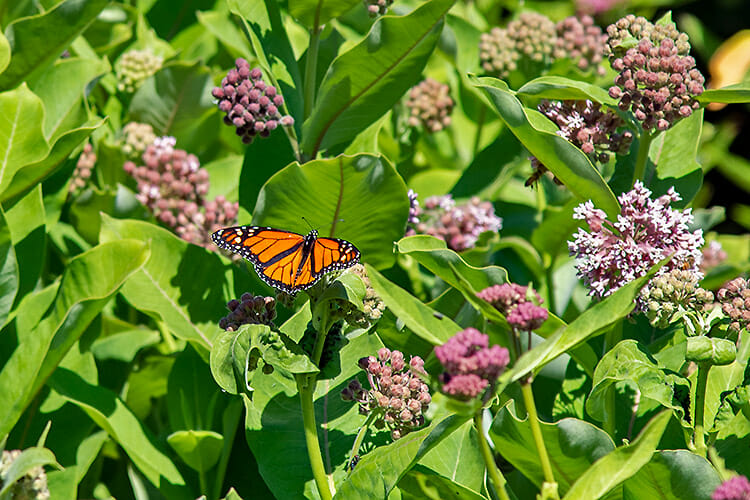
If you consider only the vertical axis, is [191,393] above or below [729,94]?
below

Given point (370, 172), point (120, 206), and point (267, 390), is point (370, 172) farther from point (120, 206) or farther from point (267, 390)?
point (120, 206)

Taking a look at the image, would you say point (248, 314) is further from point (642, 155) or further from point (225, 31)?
point (225, 31)

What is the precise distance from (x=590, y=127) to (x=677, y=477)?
808 millimetres

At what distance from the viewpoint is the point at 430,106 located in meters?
2.96

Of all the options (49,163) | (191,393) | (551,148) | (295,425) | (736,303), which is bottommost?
(191,393)

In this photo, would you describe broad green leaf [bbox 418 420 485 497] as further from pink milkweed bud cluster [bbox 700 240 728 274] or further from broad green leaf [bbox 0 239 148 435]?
pink milkweed bud cluster [bbox 700 240 728 274]

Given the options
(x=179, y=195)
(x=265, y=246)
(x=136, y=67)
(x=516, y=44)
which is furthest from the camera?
(x=516, y=44)

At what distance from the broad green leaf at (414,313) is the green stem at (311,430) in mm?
303

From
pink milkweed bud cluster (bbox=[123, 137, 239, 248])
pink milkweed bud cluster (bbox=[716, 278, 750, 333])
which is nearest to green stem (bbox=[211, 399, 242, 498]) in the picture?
pink milkweed bud cluster (bbox=[123, 137, 239, 248])

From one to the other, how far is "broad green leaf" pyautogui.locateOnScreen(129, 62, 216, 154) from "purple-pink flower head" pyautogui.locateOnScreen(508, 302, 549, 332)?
1.64 metres

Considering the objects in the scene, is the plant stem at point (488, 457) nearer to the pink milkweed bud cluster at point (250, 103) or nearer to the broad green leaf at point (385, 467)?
the broad green leaf at point (385, 467)

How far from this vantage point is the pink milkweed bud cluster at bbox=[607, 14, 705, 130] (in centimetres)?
181

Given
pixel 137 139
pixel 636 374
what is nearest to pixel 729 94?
pixel 636 374

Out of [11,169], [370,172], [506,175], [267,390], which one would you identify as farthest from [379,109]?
[11,169]
